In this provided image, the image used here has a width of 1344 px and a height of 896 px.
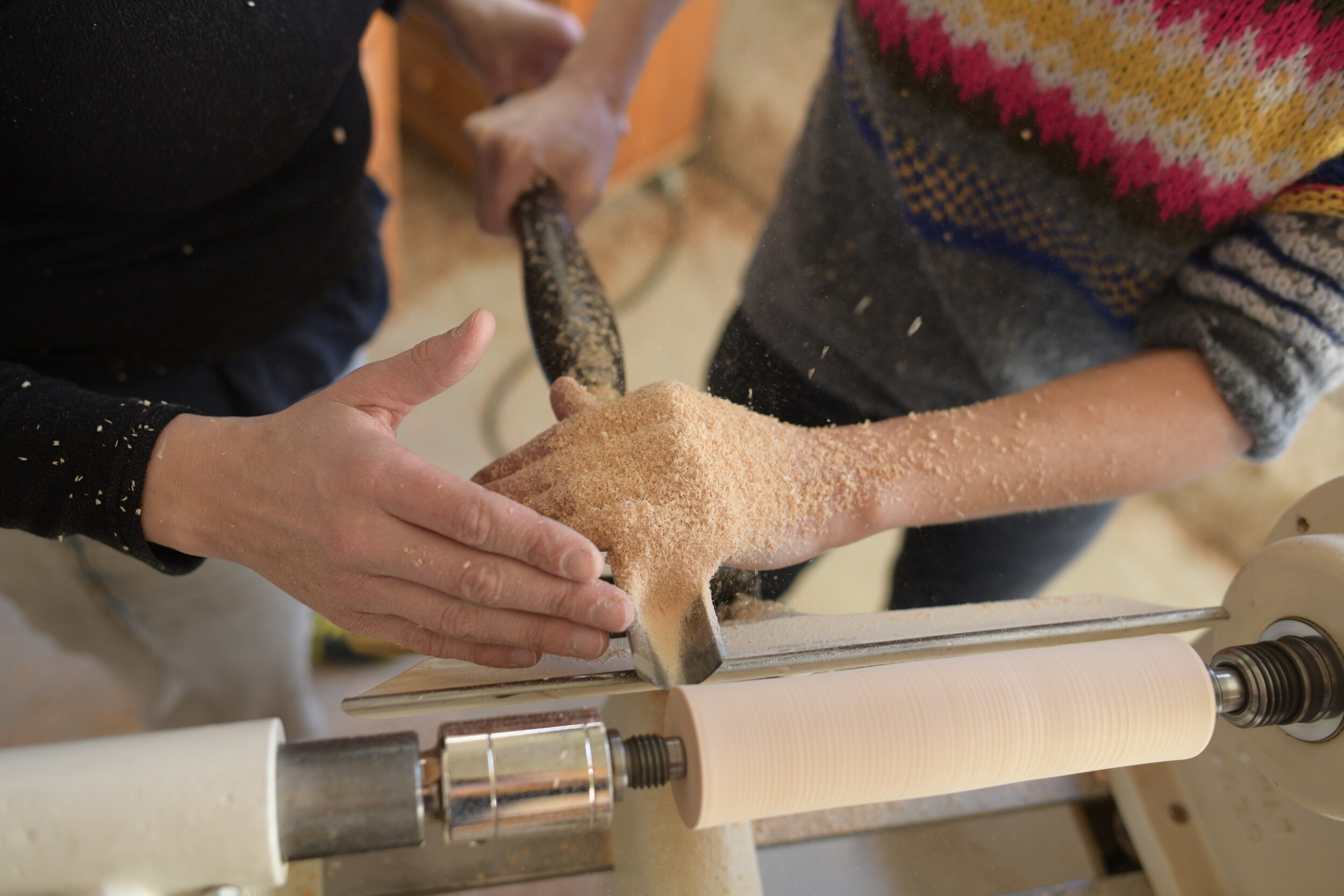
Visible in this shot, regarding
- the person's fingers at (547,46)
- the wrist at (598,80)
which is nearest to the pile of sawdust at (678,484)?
Answer: the wrist at (598,80)

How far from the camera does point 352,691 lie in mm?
1056

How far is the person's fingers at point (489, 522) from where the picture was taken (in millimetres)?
421

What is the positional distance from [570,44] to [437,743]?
82cm

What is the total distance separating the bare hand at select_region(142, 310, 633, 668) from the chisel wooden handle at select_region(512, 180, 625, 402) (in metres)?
0.16

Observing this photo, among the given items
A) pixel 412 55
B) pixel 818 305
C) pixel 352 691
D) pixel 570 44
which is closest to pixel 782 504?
pixel 818 305

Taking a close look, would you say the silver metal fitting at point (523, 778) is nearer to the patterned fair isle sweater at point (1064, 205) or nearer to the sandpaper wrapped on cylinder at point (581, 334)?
the sandpaper wrapped on cylinder at point (581, 334)

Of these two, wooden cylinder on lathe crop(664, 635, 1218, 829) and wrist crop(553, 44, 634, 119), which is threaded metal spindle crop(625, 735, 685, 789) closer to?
wooden cylinder on lathe crop(664, 635, 1218, 829)

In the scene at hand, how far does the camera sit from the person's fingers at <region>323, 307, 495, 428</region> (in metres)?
0.43

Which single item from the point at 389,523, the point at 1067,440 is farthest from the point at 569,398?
the point at 1067,440

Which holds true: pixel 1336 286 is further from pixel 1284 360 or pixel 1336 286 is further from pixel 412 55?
pixel 412 55

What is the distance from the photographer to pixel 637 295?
74 cm

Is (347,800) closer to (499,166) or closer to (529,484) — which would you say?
(529,484)

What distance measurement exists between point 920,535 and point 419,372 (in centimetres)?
39

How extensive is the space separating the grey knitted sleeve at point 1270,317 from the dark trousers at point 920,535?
0.56 ft
